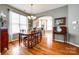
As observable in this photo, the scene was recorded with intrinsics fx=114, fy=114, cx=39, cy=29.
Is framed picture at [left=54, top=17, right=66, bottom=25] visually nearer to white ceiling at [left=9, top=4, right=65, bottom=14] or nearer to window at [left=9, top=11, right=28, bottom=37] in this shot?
white ceiling at [left=9, top=4, right=65, bottom=14]

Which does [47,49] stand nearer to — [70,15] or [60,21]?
[60,21]

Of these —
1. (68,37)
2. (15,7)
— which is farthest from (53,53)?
(15,7)

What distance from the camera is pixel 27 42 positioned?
105 inches

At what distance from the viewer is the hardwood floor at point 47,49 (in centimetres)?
251

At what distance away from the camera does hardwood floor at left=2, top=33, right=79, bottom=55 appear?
8.22 ft

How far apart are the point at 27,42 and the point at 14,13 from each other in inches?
28.6

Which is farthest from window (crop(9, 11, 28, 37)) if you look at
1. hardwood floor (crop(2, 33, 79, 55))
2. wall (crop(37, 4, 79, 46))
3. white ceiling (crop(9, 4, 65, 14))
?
wall (crop(37, 4, 79, 46))

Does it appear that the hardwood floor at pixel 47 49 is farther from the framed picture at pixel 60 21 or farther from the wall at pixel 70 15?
the framed picture at pixel 60 21

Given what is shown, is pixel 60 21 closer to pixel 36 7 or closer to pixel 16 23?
A: pixel 36 7

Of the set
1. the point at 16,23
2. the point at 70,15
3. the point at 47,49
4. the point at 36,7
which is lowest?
the point at 47,49

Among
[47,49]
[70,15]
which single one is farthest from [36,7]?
[47,49]

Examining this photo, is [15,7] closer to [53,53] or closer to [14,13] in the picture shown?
[14,13]

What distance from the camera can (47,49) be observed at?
256cm

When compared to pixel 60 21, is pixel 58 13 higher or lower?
higher
